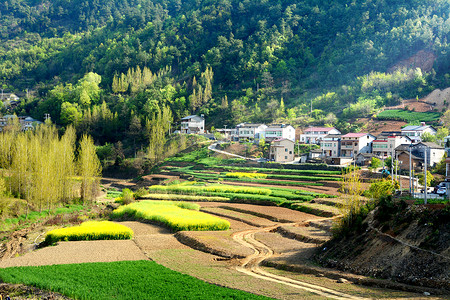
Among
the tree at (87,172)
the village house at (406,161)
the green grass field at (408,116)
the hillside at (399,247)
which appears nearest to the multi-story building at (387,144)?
the village house at (406,161)

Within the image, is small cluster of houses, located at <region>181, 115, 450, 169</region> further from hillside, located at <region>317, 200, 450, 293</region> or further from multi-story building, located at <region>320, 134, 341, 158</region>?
hillside, located at <region>317, 200, 450, 293</region>

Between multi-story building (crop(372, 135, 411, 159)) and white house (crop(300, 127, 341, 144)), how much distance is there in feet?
36.8

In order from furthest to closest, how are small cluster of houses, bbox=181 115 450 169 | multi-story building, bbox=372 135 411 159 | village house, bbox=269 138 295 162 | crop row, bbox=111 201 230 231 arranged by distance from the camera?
village house, bbox=269 138 295 162, multi-story building, bbox=372 135 411 159, small cluster of houses, bbox=181 115 450 169, crop row, bbox=111 201 230 231

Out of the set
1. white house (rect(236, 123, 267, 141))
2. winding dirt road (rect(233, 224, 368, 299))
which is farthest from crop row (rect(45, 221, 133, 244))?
white house (rect(236, 123, 267, 141))

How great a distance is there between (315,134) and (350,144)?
423 inches

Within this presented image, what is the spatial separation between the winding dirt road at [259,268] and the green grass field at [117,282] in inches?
99.4

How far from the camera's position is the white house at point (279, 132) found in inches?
3012

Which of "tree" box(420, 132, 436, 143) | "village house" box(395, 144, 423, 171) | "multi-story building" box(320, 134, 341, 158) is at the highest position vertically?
"tree" box(420, 132, 436, 143)

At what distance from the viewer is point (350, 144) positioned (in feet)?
212

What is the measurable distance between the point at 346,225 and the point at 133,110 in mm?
83318

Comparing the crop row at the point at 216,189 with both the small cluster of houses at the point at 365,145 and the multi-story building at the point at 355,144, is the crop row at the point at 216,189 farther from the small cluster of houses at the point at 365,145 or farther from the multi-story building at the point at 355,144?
the multi-story building at the point at 355,144

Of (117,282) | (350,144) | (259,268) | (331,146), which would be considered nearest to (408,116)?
(350,144)

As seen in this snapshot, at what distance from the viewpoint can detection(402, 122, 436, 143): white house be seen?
211ft

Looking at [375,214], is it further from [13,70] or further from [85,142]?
[13,70]
